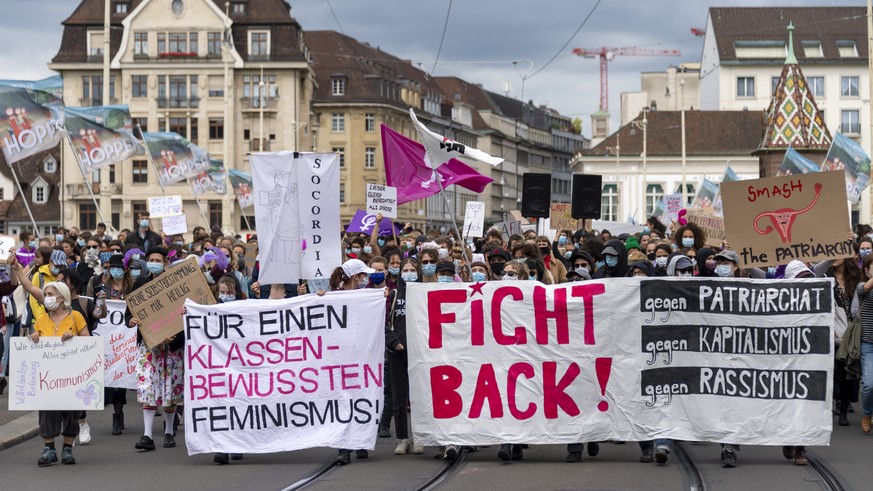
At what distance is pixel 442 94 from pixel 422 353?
119253mm

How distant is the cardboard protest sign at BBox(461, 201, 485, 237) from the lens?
26000 millimetres

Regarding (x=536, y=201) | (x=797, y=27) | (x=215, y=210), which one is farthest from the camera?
(x=797, y=27)

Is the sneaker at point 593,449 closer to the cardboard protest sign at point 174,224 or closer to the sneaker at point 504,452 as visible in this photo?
the sneaker at point 504,452

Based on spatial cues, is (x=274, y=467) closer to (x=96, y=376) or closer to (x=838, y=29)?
(x=96, y=376)

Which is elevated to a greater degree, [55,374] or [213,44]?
[213,44]

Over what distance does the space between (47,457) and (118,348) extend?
3.34 metres

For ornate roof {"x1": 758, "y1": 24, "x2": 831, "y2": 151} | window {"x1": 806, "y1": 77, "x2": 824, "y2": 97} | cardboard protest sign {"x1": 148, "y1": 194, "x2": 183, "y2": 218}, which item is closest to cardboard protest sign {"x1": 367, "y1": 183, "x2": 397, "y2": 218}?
cardboard protest sign {"x1": 148, "y1": 194, "x2": 183, "y2": 218}

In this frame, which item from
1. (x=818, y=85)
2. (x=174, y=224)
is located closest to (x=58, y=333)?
(x=174, y=224)

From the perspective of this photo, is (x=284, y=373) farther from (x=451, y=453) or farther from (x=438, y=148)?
(x=438, y=148)

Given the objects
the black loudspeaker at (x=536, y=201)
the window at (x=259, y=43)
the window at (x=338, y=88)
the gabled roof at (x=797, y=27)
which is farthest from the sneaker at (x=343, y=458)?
the gabled roof at (x=797, y=27)

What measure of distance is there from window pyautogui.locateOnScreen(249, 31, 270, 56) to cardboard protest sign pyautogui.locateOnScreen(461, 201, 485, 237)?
2609 inches

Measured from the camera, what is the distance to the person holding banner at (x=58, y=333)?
12.8m

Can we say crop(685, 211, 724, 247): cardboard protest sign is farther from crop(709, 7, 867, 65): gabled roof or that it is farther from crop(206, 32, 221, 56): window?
crop(709, 7, 867, 65): gabled roof

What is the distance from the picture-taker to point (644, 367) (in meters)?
12.5
